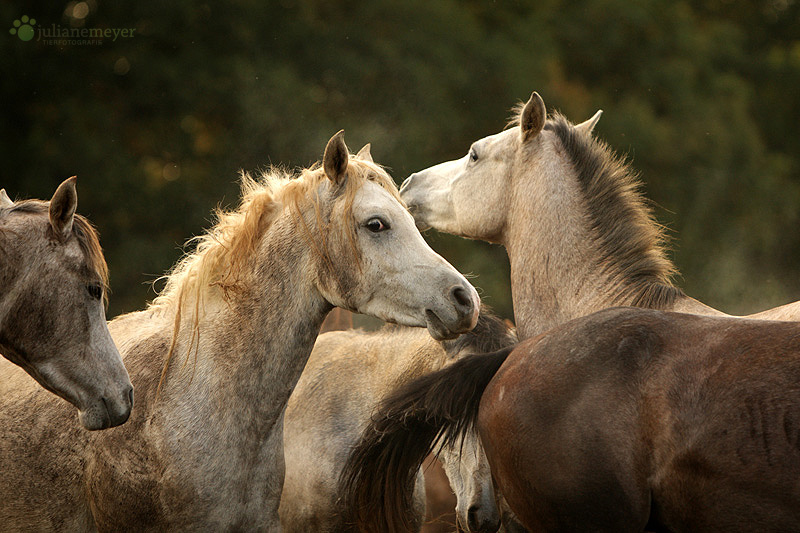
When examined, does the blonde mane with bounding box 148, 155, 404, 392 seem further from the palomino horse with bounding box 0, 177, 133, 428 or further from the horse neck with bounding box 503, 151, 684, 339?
the horse neck with bounding box 503, 151, 684, 339

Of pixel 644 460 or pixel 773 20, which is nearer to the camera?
pixel 644 460

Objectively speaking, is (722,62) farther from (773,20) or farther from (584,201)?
(584,201)

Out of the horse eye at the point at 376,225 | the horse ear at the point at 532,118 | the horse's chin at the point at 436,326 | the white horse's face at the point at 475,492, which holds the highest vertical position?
the horse ear at the point at 532,118

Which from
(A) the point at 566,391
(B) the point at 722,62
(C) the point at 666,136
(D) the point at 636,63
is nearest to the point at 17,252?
(A) the point at 566,391

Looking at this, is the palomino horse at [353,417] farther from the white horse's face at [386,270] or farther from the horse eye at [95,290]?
the horse eye at [95,290]

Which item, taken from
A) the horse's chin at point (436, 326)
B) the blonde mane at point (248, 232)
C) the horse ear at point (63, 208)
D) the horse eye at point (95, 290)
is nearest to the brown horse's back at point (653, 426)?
the horse's chin at point (436, 326)

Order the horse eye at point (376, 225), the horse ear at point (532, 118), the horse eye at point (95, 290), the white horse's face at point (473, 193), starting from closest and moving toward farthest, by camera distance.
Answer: the horse eye at point (95, 290), the horse eye at point (376, 225), the horse ear at point (532, 118), the white horse's face at point (473, 193)

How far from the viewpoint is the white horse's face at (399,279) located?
2.96 m

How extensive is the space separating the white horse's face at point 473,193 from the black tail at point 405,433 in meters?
1.49

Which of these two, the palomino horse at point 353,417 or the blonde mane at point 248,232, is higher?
the blonde mane at point 248,232

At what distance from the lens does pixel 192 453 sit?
293 centimetres

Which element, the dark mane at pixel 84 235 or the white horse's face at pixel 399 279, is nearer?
the dark mane at pixel 84 235

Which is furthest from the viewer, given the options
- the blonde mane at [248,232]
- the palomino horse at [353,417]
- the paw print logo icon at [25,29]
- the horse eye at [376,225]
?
the paw print logo icon at [25,29]

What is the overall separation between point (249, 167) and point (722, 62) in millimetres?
8854
